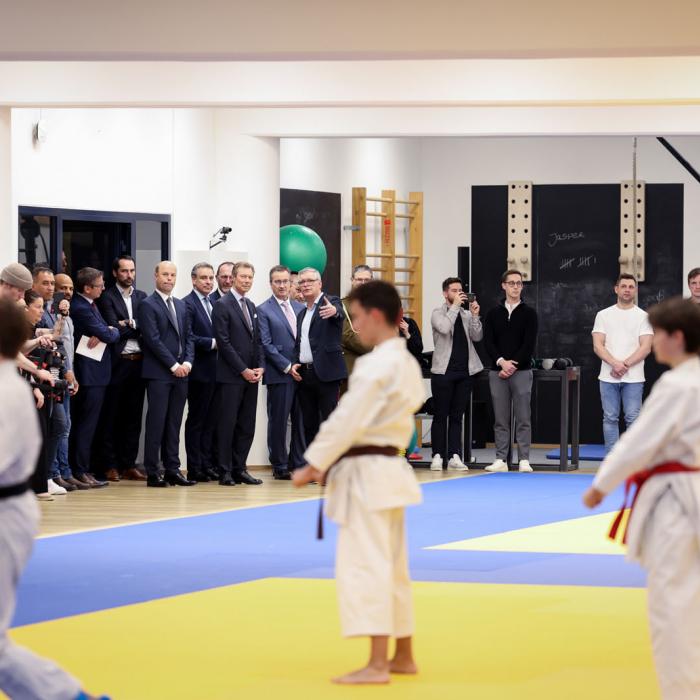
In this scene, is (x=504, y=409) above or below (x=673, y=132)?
below

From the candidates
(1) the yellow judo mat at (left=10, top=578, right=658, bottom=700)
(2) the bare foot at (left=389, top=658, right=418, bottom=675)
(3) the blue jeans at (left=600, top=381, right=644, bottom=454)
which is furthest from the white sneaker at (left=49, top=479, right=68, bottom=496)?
(2) the bare foot at (left=389, top=658, right=418, bottom=675)

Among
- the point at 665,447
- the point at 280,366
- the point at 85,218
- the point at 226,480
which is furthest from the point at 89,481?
the point at 665,447

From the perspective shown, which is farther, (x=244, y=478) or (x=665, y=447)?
(x=244, y=478)

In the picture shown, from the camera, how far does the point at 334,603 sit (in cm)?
560

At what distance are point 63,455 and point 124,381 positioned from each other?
84 cm

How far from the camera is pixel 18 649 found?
3.43m

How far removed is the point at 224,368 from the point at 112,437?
98 centimetres

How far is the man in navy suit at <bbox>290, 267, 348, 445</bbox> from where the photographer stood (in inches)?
412

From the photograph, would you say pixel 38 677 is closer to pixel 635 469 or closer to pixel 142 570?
pixel 635 469

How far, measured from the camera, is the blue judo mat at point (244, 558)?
19.5 ft

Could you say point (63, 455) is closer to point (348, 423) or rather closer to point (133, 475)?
point (133, 475)

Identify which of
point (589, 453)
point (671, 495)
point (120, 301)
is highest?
point (120, 301)

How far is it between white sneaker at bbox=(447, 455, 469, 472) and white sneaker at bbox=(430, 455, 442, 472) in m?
0.11

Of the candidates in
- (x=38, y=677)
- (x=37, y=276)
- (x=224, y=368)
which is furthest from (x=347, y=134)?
(x=38, y=677)
